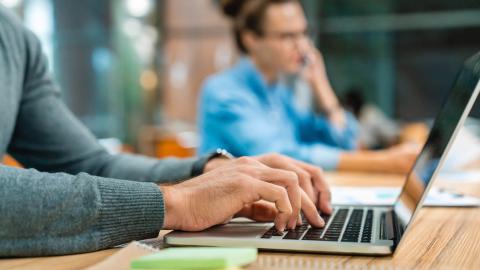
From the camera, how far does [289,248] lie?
0.78 m

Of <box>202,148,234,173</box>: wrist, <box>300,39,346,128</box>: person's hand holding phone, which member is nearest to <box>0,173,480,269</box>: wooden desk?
<box>202,148,234,173</box>: wrist

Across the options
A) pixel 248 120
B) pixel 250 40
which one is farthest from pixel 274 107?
pixel 248 120

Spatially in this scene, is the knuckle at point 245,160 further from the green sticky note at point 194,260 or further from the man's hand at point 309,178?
the green sticky note at point 194,260

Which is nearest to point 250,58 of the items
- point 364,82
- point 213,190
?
point 213,190

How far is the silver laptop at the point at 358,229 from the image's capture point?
0.78 meters

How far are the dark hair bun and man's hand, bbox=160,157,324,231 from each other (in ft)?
6.41

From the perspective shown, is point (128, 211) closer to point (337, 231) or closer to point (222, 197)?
point (222, 197)

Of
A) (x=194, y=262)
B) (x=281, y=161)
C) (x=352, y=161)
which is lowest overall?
(x=194, y=262)

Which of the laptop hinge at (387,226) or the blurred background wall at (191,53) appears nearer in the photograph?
the laptop hinge at (387,226)

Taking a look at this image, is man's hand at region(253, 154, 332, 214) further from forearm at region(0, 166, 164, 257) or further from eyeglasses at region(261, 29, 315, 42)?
eyeglasses at region(261, 29, 315, 42)

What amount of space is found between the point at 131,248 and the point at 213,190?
152 mm

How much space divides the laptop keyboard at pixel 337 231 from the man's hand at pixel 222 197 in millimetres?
26

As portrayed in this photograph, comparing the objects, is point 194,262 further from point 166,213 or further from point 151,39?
point 151,39

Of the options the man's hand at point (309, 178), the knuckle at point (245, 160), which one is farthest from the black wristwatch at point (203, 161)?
the knuckle at point (245, 160)
